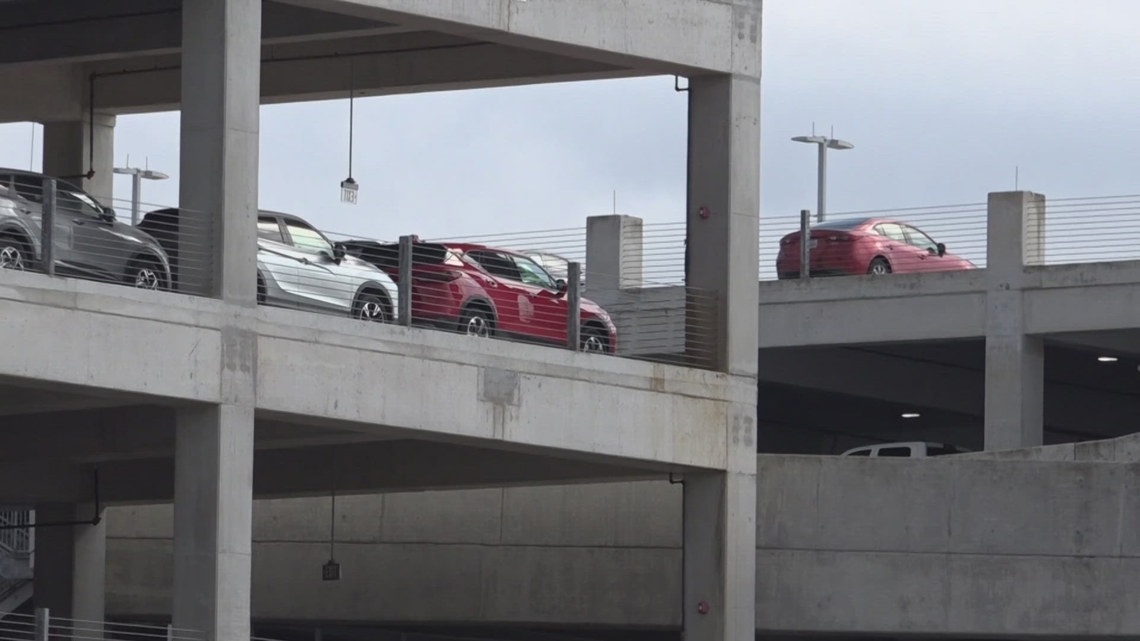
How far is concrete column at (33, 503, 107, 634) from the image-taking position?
117 ft

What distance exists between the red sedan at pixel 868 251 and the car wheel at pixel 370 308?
1760cm

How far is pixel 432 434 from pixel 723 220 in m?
4.93

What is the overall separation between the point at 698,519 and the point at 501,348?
3747 millimetres

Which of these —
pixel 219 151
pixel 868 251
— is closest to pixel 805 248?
pixel 868 251

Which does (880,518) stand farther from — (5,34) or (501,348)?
(5,34)

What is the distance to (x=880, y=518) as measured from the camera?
3070 cm

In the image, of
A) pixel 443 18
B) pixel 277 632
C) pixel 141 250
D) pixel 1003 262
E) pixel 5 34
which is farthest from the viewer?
pixel 1003 262

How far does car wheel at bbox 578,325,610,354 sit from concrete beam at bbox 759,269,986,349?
1387 centimetres

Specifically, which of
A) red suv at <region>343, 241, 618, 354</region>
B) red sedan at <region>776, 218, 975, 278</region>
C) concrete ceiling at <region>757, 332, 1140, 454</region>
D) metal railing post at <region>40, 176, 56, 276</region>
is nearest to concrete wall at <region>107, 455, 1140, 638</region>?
red suv at <region>343, 241, 618, 354</region>

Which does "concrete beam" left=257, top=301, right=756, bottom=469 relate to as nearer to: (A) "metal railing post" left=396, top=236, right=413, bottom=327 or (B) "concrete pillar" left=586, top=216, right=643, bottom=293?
(A) "metal railing post" left=396, top=236, right=413, bottom=327

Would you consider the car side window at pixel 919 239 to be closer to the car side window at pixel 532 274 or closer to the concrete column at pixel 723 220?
the car side window at pixel 532 274

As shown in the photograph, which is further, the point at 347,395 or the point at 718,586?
the point at 718,586

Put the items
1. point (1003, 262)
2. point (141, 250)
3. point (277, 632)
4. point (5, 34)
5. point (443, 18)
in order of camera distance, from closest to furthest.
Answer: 1. point (141, 250)
2. point (443, 18)
3. point (5, 34)
4. point (277, 632)
5. point (1003, 262)

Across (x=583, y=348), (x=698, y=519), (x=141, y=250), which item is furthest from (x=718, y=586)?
(x=141, y=250)
